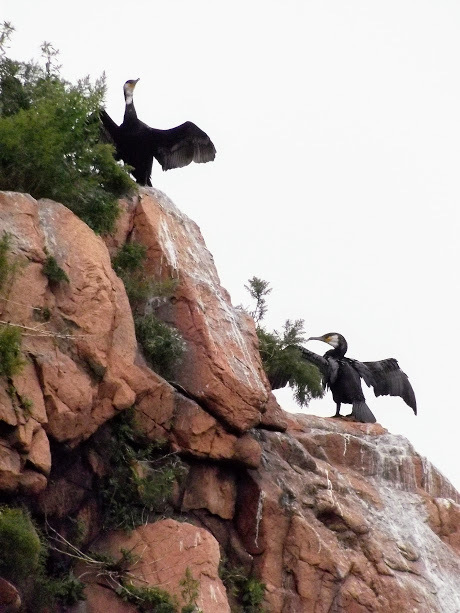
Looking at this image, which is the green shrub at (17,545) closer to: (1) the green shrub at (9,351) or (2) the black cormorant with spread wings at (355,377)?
(1) the green shrub at (9,351)

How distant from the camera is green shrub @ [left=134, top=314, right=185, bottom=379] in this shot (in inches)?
458

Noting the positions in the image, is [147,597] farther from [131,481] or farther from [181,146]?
[181,146]

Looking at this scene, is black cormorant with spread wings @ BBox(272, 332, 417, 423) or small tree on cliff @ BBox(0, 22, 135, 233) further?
black cormorant with spread wings @ BBox(272, 332, 417, 423)

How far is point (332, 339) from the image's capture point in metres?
18.5

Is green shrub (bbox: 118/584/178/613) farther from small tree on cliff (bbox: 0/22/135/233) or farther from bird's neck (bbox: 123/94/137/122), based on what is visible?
bird's neck (bbox: 123/94/137/122)

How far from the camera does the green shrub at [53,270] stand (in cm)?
1034

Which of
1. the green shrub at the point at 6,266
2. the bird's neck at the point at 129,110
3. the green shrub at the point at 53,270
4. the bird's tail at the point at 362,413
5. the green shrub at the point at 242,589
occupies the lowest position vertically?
the green shrub at the point at 242,589

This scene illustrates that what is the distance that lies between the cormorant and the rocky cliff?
194cm

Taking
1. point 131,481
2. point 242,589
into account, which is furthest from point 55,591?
point 242,589

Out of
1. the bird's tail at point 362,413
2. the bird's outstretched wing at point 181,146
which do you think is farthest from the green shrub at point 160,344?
the bird's tail at point 362,413

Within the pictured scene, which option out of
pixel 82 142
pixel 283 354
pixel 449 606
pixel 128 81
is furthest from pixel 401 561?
pixel 128 81

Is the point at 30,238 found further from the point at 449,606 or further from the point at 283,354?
the point at 449,606

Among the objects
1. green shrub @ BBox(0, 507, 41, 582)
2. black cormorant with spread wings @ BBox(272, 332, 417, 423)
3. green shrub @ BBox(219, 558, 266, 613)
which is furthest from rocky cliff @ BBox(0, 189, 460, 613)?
black cormorant with spread wings @ BBox(272, 332, 417, 423)

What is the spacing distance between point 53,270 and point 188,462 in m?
2.63
